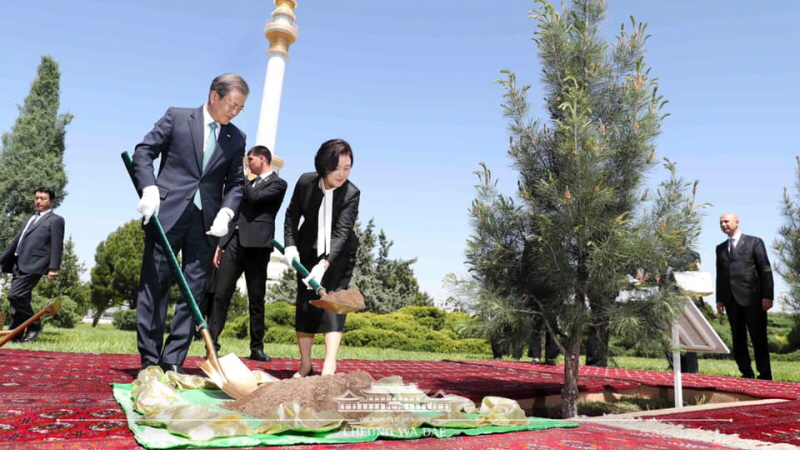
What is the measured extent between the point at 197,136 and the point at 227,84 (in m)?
0.40

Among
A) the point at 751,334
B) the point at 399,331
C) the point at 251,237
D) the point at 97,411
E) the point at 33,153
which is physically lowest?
the point at 97,411

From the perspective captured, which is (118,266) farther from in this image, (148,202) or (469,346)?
(148,202)

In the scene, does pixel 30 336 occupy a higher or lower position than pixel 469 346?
lower

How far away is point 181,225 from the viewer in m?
3.42

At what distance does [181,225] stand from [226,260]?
1721 millimetres

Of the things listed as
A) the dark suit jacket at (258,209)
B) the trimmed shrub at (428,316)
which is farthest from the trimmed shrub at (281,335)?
the dark suit jacket at (258,209)

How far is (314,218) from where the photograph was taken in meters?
3.83

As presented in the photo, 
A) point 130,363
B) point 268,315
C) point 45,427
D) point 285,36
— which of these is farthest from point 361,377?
point 285,36

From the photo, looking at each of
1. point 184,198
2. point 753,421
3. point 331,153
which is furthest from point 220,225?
point 753,421

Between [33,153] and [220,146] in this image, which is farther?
[33,153]

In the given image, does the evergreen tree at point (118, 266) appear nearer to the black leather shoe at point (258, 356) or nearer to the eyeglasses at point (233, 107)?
the black leather shoe at point (258, 356)

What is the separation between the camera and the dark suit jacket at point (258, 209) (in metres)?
4.87

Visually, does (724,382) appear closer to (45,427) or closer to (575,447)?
(575,447)

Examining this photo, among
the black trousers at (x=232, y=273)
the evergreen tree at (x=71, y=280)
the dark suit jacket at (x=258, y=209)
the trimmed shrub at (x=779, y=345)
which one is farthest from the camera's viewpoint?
the evergreen tree at (x=71, y=280)
